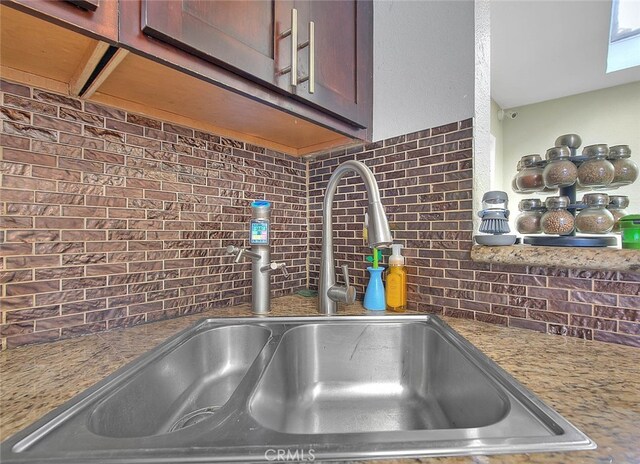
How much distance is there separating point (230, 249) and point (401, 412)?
71cm

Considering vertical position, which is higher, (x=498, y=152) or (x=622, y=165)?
(x=498, y=152)

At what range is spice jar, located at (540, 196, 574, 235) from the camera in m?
0.83

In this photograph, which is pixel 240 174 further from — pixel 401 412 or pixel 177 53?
pixel 401 412

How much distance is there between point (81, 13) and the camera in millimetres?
546

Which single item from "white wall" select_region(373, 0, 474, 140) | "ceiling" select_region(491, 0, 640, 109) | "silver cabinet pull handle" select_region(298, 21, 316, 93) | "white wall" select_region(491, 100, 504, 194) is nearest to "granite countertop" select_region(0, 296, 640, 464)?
"white wall" select_region(373, 0, 474, 140)

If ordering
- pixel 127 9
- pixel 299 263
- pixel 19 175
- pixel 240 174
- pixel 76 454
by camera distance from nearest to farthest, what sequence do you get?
pixel 76 454, pixel 127 9, pixel 19 175, pixel 240 174, pixel 299 263

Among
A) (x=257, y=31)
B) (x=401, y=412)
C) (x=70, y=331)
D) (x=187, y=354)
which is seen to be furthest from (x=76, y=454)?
(x=257, y=31)

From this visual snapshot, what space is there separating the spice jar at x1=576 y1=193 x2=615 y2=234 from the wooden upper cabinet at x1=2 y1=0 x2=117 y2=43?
1.23 meters

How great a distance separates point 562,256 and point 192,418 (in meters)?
1.05

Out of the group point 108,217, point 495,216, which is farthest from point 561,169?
point 108,217

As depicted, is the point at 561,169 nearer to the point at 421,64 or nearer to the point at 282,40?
the point at 421,64

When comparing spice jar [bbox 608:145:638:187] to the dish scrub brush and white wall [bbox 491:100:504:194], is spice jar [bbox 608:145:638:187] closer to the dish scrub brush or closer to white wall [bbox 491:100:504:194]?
the dish scrub brush

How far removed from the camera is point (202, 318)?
37.3 inches

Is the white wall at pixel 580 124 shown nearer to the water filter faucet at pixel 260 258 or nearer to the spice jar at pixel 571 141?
the spice jar at pixel 571 141
